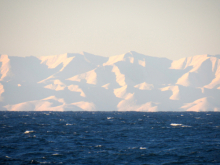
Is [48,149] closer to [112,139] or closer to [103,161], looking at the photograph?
[103,161]

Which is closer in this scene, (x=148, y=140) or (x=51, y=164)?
(x=51, y=164)

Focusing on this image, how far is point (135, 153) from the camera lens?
49.3 meters

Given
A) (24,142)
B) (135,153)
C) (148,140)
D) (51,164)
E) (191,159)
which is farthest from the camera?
(148,140)

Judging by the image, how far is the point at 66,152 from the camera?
4947cm

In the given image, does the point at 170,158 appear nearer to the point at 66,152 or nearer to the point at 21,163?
the point at 66,152

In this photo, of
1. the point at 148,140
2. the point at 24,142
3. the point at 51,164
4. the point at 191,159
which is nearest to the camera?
the point at 51,164

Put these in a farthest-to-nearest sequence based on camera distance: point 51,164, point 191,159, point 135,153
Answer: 1. point 135,153
2. point 191,159
3. point 51,164

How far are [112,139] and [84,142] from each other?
289 inches

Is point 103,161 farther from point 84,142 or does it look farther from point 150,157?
point 84,142

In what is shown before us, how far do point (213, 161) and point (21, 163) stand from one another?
27513mm

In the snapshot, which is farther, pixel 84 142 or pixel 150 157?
A: pixel 84 142

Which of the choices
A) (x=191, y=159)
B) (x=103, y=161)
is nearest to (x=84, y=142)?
(x=103, y=161)

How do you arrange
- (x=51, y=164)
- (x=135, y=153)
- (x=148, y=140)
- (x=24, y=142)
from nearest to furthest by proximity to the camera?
(x=51, y=164) → (x=135, y=153) → (x=24, y=142) → (x=148, y=140)

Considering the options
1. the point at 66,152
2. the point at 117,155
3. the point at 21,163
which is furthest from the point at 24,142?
the point at 117,155
